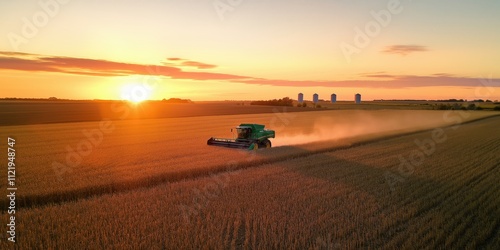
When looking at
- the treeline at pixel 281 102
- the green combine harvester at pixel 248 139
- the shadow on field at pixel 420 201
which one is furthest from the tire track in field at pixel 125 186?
the treeline at pixel 281 102

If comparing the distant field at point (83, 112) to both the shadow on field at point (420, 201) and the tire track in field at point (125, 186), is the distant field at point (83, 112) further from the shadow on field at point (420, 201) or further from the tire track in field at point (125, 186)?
the shadow on field at point (420, 201)

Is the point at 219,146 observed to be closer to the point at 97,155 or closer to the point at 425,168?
the point at 97,155

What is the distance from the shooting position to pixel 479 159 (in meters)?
17.6

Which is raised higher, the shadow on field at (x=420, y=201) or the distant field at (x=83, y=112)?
the distant field at (x=83, y=112)

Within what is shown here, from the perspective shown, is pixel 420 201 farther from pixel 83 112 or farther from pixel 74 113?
pixel 83 112

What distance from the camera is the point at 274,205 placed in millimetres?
9547

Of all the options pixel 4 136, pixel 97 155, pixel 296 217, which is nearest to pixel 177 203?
pixel 296 217

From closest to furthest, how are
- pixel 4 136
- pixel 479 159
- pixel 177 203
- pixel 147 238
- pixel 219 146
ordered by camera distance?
1. pixel 147 238
2. pixel 177 203
3. pixel 479 159
4. pixel 219 146
5. pixel 4 136

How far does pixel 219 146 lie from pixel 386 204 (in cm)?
1265

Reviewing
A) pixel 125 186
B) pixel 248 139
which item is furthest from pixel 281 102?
Result: pixel 125 186

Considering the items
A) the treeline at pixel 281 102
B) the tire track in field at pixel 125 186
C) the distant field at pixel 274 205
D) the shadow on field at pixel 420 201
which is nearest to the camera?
the distant field at pixel 274 205

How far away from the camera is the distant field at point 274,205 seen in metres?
7.39

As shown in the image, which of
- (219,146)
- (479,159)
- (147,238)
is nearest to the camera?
(147,238)

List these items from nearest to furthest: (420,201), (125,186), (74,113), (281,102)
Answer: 1. (420,201)
2. (125,186)
3. (74,113)
4. (281,102)
